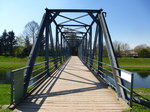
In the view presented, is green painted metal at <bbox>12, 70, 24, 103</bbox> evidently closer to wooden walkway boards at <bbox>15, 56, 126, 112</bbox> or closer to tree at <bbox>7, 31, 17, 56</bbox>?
wooden walkway boards at <bbox>15, 56, 126, 112</bbox>

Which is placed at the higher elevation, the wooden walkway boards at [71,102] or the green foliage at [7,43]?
the green foliage at [7,43]

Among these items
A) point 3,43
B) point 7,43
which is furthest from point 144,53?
point 3,43

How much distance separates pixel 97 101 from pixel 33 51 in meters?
2.58

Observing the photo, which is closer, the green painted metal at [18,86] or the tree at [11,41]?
the green painted metal at [18,86]

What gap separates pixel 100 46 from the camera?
27.0 ft

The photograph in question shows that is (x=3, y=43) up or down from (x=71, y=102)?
up

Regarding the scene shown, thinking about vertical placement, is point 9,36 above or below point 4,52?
above

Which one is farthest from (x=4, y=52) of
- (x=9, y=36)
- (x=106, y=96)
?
(x=106, y=96)

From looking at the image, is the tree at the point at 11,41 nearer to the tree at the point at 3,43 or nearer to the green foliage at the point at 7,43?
the green foliage at the point at 7,43

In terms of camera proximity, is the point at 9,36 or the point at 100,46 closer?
the point at 100,46

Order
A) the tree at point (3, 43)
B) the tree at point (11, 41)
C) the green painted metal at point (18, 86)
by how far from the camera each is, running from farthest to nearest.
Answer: the tree at point (11, 41) < the tree at point (3, 43) < the green painted metal at point (18, 86)

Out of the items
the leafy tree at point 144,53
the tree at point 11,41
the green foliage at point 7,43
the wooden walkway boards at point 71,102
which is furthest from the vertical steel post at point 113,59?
the leafy tree at point 144,53

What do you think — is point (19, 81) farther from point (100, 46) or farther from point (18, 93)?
point (100, 46)

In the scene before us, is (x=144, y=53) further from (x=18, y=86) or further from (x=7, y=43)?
(x=18, y=86)
